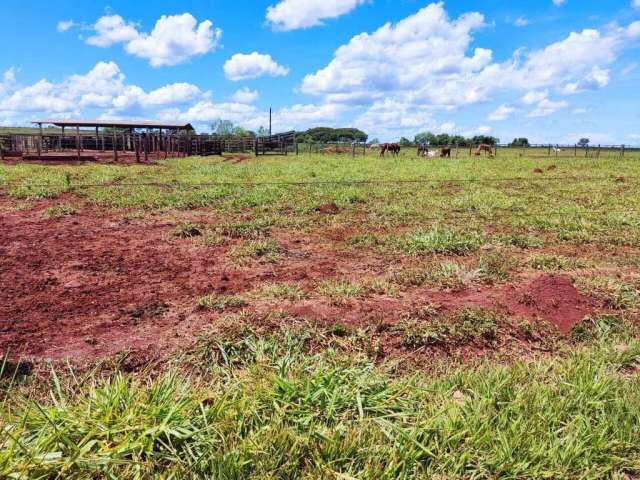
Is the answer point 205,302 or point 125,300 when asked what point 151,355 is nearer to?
point 205,302

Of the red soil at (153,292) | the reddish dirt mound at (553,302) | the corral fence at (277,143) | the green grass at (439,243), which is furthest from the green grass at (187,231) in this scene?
the corral fence at (277,143)

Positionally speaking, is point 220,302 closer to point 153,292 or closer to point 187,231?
point 153,292

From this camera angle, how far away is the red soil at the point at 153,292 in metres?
3.44

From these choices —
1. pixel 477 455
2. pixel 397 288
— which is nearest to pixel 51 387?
pixel 477 455

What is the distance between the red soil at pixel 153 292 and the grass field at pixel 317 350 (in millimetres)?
27

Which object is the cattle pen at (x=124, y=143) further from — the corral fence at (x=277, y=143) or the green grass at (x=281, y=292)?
the green grass at (x=281, y=292)

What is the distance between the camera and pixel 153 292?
440 cm

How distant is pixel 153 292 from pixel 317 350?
203cm

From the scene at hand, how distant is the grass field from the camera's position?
204 cm

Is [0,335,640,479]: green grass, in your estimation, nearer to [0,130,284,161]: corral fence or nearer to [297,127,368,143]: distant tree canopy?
[0,130,284,161]: corral fence

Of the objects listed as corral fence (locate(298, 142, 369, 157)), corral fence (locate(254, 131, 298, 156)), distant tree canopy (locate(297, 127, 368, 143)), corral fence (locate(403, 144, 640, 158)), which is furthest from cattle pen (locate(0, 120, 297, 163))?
distant tree canopy (locate(297, 127, 368, 143))

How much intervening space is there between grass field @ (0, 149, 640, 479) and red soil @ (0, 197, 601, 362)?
0.03 metres

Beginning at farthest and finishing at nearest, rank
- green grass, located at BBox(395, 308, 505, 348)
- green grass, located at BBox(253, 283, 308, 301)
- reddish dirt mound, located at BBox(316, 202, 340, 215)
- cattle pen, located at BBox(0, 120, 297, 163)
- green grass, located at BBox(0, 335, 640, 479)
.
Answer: cattle pen, located at BBox(0, 120, 297, 163) < reddish dirt mound, located at BBox(316, 202, 340, 215) < green grass, located at BBox(253, 283, 308, 301) < green grass, located at BBox(395, 308, 505, 348) < green grass, located at BBox(0, 335, 640, 479)

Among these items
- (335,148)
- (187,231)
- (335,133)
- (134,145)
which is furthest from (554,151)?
(335,133)
